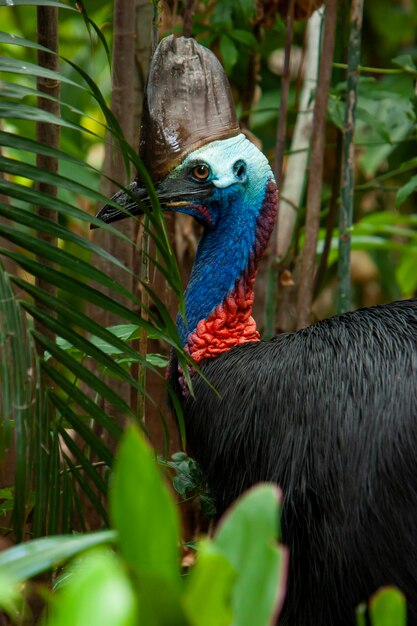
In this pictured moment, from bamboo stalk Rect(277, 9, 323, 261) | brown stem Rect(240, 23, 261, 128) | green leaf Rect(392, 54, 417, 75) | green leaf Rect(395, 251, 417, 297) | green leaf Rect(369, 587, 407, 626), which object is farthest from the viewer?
green leaf Rect(395, 251, 417, 297)

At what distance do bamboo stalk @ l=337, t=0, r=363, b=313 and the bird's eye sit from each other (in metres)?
0.58

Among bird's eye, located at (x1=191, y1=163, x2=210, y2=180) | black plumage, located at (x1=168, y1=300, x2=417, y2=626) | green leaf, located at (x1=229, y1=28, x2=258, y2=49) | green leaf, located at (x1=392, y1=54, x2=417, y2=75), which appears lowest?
black plumage, located at (x1=168, y1=300, x2=417, y2=626)

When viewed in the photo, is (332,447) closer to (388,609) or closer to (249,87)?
(388,609)

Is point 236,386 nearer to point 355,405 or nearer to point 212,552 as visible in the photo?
point 355,405

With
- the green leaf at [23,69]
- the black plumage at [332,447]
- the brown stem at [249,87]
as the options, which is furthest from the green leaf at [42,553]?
the brown stem at [249,87]

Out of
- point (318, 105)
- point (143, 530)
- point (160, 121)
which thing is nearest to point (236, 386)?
point (160, 121)

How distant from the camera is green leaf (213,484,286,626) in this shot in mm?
738

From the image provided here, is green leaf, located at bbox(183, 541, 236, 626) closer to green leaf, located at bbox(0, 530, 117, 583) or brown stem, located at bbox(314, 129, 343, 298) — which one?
green leaf, located at bbox(0, 530, 117, 583)

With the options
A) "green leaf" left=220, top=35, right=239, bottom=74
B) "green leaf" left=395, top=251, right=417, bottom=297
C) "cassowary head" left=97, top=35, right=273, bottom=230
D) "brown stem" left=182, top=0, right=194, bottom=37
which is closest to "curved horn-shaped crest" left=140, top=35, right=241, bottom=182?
"cassowary head" left=97, top=35, right=273, bottom=230

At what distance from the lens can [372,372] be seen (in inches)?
72.1

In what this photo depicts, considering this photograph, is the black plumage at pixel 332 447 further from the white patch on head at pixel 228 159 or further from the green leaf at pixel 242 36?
the green leaf at pixel 242 36

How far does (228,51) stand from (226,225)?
0.78 m

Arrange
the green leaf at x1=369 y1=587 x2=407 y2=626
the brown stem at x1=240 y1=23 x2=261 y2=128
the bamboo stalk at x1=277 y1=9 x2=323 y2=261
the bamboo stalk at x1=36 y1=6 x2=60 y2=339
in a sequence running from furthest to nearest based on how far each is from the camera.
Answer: the bamboo stalk at x1=277 y1=9 x2=323 y2=261
the brown stem at x1=240 y1=23 x2=261 y2=128
the bamboo stalk at x1=36 y1=6 x2=60 y2=339
the green leaf at x1=369 y1=587 x2=407 y2=626

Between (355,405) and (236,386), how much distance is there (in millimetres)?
240
